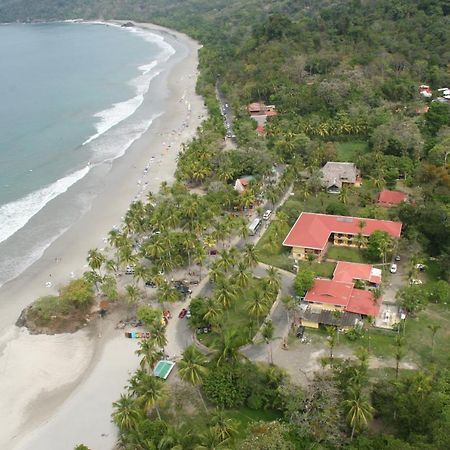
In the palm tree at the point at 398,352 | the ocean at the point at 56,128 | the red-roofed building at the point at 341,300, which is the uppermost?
the palm tree at the point at 398,352

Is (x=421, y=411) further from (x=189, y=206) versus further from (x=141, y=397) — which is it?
(x=189, y=206)

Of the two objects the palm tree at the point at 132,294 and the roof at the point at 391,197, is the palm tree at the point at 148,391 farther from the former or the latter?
the roof at the point at 391,197

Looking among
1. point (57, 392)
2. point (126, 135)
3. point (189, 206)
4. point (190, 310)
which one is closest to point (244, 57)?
point (126, 135)

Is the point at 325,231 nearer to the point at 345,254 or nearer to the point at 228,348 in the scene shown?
the point at 345,254

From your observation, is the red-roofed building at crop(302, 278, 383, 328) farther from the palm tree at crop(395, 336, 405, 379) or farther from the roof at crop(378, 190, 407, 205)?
the roof at crop(378, 190, 407, 205)

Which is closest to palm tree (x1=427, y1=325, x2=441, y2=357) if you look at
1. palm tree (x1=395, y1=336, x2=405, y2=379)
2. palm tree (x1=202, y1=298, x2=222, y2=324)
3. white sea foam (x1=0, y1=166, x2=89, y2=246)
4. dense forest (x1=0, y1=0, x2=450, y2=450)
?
dense forest (x1=0, y1=0, x2=450, y2=450)

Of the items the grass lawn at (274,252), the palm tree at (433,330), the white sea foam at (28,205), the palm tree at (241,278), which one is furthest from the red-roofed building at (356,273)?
the white sea foam at (28,205)
